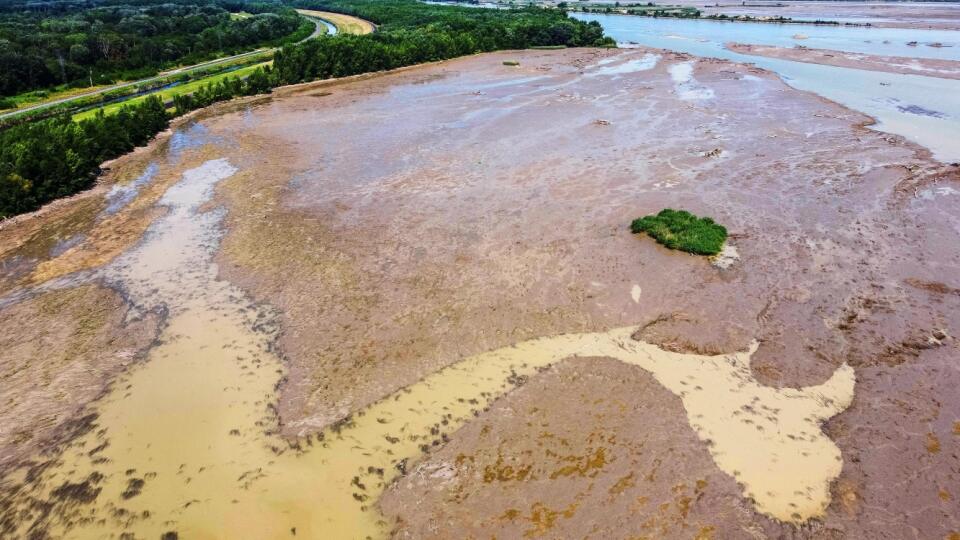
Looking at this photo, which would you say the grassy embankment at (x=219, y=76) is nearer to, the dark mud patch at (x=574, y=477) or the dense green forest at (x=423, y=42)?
the dense green forest at (x=423, y=42)

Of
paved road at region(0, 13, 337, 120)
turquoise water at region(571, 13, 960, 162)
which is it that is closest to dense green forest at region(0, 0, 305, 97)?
paved road at region(0, 13, 337, 120)

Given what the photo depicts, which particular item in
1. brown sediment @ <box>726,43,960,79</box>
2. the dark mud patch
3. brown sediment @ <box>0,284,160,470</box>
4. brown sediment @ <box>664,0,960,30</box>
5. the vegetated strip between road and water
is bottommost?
the dark mud patch

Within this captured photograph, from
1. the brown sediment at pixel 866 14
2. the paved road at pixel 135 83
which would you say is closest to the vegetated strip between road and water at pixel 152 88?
the paved road at pixel 135 83

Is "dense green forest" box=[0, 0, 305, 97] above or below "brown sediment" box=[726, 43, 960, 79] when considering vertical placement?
above

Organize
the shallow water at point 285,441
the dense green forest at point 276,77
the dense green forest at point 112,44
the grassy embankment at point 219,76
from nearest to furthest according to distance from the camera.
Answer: the shallow water at point 285,441, the dense green forest at point 276,77, the grassy embankment at point 219,76, the dense green forest at point 112,44

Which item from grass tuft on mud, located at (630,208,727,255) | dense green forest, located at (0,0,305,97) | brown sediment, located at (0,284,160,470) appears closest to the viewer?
brown sediment, located at (0,284,160,470)

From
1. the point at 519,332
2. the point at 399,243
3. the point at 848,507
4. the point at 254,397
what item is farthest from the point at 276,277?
the point at 848,507

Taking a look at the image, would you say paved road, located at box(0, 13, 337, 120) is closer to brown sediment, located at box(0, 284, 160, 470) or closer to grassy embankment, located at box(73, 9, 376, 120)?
grassy embankment, located at box(73, 9, 376, 120)
